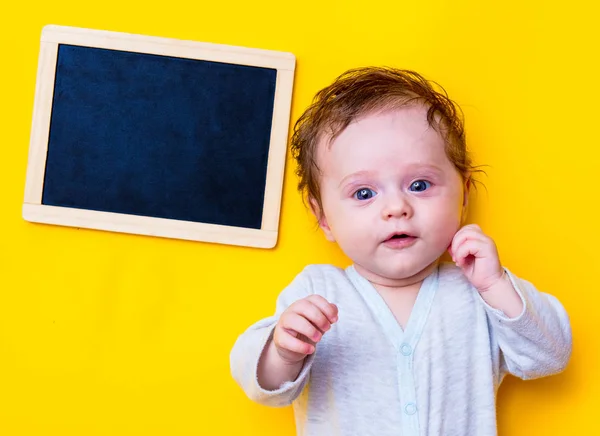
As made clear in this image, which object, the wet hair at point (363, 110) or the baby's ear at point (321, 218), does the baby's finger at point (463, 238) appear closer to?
the wet hair at point (363, 110)

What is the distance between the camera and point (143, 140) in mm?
1249

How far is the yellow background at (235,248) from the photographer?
1247mm

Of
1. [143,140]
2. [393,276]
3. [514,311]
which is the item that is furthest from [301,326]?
[143,140]

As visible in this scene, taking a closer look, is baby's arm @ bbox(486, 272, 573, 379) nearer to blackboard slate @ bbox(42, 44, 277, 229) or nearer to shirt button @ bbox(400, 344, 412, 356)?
shirt button @ bbox(400, 344, 412, 356)

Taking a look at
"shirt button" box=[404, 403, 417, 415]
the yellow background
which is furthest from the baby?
the yellow background

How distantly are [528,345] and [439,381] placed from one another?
0.14m

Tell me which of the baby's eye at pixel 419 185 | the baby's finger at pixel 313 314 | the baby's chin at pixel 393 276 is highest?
the baby's eye at pixel 419 185

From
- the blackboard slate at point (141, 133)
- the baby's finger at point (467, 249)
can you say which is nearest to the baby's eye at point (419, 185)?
the baby's finger at point (467, 249)

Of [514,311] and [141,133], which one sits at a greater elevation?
[141,133]

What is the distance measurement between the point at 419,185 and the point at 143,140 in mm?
514

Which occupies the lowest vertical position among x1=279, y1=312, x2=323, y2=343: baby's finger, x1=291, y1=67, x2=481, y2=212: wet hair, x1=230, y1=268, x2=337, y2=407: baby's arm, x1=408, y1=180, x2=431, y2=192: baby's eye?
x1=230, y1=268, x2=337, y2=407: baby's arm

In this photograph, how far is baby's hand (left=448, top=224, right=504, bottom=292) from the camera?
1.00 meters

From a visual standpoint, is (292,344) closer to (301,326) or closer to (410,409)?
(301,326)

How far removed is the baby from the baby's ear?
0.03 meters
